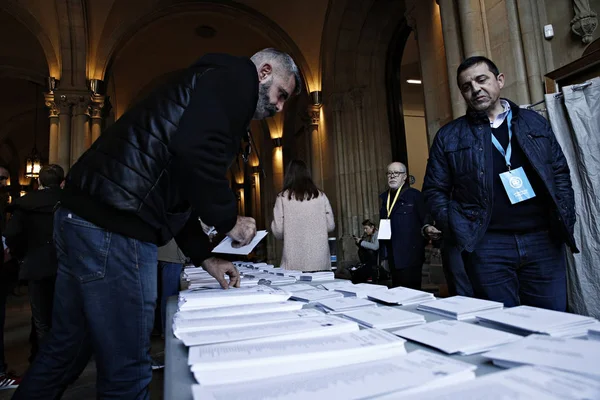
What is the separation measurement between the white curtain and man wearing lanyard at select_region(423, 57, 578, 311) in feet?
3.01

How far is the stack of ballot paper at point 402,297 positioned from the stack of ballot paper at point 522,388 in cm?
70

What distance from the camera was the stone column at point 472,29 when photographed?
12.1 feet

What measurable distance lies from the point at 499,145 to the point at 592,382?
171 cm

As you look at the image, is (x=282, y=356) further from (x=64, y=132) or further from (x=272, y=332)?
(x=64, y=132)

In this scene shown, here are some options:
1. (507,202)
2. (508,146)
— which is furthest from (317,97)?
(507,202)

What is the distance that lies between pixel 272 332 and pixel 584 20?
3701 mm

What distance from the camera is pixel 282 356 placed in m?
0.63

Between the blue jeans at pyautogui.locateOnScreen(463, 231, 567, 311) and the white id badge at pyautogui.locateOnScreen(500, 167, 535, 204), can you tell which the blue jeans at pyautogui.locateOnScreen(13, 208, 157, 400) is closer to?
the blue jeans at pyautogui.locateOnScreen(463, 231, 567, 311)

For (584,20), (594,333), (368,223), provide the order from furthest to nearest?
(368,223)
(584,20)
(594,333)

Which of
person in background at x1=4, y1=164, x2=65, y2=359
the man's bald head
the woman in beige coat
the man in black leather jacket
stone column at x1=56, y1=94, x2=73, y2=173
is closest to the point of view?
the man in black leather jacket

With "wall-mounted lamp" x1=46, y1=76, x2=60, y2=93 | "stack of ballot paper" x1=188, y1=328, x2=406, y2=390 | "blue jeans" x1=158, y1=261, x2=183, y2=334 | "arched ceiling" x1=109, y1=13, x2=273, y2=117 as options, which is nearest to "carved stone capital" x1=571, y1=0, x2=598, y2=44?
"stack of ballot paper" x1=188, y1=328, x2=406, y2=390

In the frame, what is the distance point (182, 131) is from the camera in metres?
1.16

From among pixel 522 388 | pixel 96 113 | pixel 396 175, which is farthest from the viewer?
pixel 96 113

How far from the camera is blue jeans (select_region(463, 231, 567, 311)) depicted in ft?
5.89
